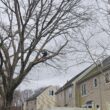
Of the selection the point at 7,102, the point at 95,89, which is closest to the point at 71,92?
the point at 95,89

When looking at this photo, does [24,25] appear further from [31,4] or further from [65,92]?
[65,92]

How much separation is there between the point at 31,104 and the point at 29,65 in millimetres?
68140

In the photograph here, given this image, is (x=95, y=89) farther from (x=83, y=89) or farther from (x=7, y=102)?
(x=7, y=102)

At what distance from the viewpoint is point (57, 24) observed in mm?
14633

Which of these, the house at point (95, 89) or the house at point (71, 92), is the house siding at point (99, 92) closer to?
the house at point (95, 89)

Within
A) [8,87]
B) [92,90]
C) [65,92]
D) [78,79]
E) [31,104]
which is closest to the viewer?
[8,87]

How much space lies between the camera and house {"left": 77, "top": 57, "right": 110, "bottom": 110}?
31.0 m

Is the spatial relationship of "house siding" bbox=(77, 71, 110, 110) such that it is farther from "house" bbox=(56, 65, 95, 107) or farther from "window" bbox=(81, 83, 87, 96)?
"house" bbox=(56, 65, 95, 107)

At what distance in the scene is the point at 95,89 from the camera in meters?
34.6

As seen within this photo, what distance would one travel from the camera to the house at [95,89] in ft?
102

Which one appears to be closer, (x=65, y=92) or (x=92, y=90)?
(x=92, y=90)

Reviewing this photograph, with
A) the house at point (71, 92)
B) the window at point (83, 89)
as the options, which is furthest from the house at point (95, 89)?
the house at point (71, 92)

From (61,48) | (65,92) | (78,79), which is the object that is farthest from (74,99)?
(61,48)

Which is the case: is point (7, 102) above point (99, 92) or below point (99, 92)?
below
